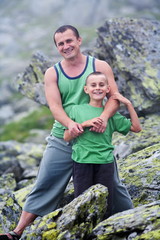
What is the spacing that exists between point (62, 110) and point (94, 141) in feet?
3.64

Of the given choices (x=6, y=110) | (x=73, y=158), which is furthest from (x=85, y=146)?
(x=6, y=110)

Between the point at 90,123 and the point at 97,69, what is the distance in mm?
1512

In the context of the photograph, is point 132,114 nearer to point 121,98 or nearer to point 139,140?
point 121,98

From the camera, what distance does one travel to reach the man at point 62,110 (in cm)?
880

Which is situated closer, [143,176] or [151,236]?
[151,236]

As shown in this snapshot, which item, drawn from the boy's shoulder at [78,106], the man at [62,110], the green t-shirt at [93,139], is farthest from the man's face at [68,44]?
the green t-shirt at [93,139]

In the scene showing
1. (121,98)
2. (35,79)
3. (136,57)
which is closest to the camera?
(121,98)

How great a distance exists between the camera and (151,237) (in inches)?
259

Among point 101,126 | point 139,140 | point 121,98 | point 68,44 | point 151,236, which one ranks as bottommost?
point 151,236

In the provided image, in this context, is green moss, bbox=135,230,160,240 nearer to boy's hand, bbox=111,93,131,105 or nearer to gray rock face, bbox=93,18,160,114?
boy's hand, bbox=111,93,131,105

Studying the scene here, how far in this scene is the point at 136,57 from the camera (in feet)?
59.0

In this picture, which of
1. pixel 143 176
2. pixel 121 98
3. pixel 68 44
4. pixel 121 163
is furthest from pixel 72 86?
pixel 121 163

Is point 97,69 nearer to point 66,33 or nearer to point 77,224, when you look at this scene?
point 66,33

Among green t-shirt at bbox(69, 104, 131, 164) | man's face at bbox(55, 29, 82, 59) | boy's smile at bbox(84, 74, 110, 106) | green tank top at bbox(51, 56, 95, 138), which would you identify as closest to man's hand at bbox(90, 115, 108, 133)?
green t-shirt at bbox(69, 104, 131, 164)
